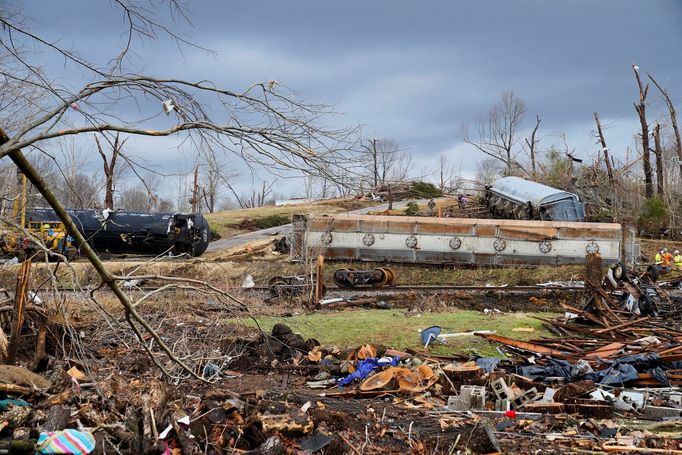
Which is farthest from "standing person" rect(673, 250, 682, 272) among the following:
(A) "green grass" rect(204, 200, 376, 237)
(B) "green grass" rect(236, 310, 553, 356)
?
(A) "green grass" rect(204, 200, 376, 237)

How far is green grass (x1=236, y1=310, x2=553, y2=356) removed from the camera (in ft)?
38.9

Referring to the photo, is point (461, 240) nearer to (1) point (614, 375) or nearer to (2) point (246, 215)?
(1) point (614, 375)

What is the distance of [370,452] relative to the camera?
6.23 m

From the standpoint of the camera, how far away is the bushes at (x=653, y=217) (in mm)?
34406

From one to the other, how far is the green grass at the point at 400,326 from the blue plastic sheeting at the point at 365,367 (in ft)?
4.93

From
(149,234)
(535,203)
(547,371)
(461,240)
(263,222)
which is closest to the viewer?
(547,371)

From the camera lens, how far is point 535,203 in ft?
94.5

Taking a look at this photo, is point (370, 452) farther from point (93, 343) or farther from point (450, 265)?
point (450, 265)

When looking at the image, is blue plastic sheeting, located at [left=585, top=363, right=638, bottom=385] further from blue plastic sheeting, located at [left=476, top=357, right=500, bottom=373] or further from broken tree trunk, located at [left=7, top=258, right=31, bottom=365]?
broken tree trunk, located at [left=7, top=258, right=31, bottom=365]

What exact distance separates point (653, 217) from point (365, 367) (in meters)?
29.4

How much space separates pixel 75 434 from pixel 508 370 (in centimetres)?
629

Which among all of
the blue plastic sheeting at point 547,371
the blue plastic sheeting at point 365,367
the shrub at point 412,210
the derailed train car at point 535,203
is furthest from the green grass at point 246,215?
the blue plastic sheeting at point 547,371

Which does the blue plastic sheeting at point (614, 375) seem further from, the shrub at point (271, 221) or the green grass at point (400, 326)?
the shrub at point (271, 221)

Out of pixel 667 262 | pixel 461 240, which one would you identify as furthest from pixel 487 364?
pixel 667 262
